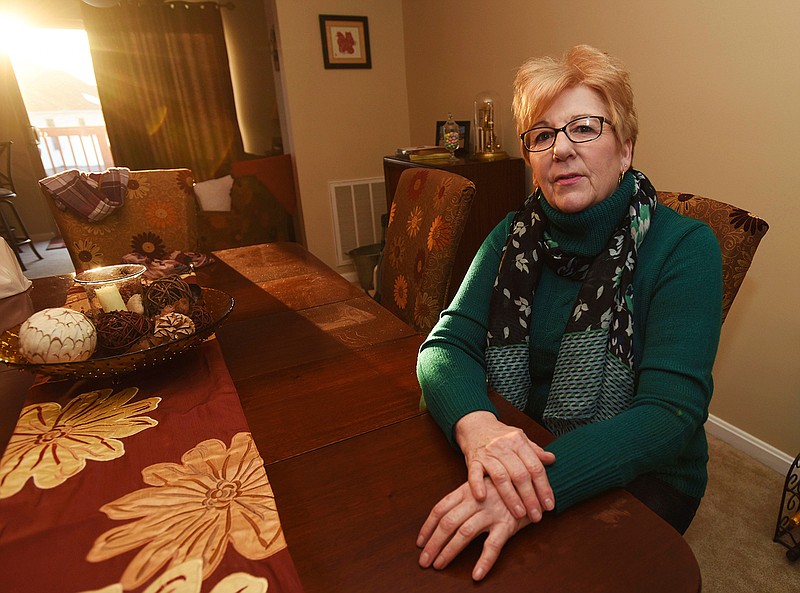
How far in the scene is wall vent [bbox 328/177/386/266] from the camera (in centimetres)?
383

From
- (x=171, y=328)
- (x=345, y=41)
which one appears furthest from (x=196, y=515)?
(x=345, y=41)

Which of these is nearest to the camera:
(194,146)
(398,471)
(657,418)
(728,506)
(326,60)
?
(398,471)

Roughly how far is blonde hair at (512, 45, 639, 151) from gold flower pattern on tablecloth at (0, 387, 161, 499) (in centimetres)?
90

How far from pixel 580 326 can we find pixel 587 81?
0.46 metres

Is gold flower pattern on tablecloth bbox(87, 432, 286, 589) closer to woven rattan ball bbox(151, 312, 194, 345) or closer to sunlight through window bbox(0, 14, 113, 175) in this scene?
woven rattan ball bbox(151, 312, 194, 345)

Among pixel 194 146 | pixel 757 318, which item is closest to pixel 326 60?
pixel 194 146

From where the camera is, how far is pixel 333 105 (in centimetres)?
364

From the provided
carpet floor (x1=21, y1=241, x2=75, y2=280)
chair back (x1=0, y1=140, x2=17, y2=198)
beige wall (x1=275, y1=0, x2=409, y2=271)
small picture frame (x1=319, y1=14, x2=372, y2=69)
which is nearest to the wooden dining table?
beige wall (x1=275, y1=0, x2=409, y2=271)

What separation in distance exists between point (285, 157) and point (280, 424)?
3.32 m

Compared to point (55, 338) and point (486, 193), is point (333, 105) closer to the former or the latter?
point (486, 193)

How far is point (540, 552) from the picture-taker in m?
0.54

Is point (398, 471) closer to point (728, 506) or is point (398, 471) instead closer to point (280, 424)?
point (280, 424)

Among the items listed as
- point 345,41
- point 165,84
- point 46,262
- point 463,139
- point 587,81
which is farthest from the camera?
point 46,262

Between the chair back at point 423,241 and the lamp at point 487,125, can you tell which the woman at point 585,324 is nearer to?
the chair back at point 423,241
